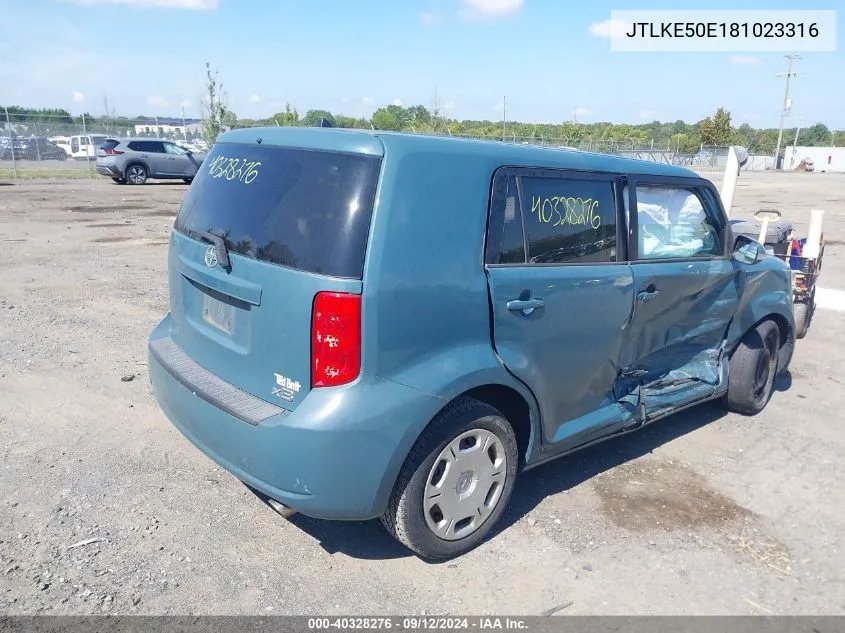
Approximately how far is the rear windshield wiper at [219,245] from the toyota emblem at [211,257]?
0.08 ft

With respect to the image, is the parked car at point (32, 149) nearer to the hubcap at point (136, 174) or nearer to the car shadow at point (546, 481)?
the hubcap at point (136, 174)

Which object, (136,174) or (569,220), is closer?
(569,220)

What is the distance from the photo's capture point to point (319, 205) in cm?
276

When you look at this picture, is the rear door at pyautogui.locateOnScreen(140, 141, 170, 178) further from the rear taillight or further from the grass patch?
the rear taillight

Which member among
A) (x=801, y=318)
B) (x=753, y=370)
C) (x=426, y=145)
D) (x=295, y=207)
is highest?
(x=426, y=145)

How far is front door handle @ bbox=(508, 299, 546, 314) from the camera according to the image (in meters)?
3.07

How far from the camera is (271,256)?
9.31 feet

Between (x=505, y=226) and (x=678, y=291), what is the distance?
5.09ft

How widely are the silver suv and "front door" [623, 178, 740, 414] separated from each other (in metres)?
21.3

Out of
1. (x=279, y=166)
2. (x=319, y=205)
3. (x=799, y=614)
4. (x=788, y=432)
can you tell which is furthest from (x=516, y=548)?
(x=788, y=432)

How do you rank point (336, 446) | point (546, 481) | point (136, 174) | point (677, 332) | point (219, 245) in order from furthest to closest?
point (136, 174)
point (677, 332)
point (546, 481)
point (219, 245)
point (336, 446)

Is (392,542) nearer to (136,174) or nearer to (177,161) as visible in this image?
(177,161)

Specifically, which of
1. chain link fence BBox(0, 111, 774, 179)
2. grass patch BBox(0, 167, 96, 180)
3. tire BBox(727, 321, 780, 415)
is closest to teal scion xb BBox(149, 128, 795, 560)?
tire BBox(727, 321, 780, 415)

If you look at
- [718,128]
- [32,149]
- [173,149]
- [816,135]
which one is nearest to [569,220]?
[173,149]
